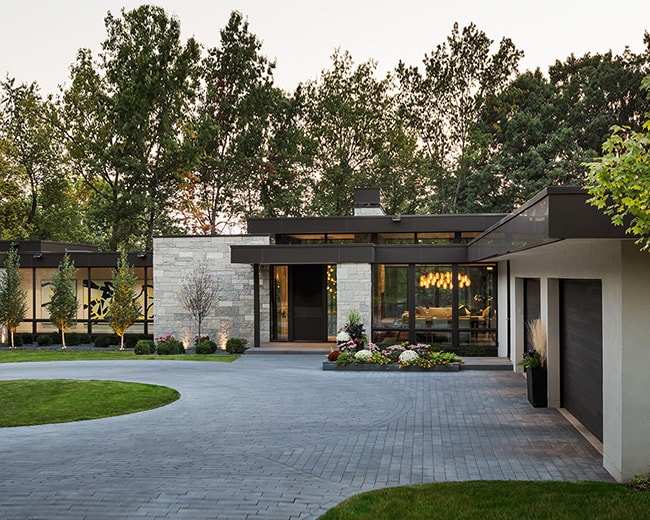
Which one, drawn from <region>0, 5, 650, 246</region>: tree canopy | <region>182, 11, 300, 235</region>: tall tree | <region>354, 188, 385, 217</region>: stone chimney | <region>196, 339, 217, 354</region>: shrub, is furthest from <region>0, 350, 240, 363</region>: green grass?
<region>182, 11, 300, 235</region>: tall tree

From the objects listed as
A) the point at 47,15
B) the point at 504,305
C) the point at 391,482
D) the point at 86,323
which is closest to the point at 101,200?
the point at 47,15

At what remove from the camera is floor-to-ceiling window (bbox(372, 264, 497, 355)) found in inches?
888

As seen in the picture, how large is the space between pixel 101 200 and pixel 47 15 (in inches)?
497

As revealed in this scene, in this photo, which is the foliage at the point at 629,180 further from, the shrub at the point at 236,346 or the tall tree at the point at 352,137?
the tall tree at the point at 352,137

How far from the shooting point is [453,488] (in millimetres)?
Answer: 8188

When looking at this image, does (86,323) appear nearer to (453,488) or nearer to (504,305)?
(504,305)

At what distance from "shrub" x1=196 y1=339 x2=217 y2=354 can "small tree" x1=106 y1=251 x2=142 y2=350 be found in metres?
3.69

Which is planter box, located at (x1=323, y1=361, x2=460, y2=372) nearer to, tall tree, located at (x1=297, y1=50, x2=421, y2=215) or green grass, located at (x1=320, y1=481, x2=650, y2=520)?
green grass, located at (x1=320, y1=481, x2=650, y2=520)

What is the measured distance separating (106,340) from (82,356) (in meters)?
3.55

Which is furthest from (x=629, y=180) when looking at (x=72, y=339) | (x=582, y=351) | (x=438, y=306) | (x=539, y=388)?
(x=72, y=339)

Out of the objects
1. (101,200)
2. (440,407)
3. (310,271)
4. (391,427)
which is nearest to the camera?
(391,427)

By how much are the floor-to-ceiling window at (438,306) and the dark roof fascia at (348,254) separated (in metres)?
0.37

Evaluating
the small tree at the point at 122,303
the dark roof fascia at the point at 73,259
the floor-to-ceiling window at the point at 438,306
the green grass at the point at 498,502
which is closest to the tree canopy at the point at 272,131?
the dark roof fascia at the point at 73,259

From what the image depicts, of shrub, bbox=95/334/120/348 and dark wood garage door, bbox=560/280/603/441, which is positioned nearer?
dark wood garage door, bbox=560/280/603/441
